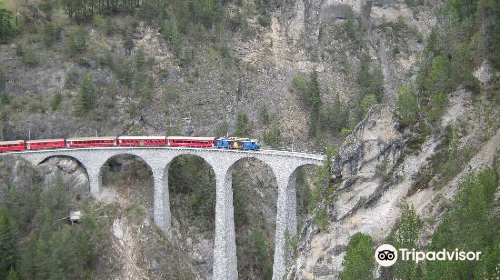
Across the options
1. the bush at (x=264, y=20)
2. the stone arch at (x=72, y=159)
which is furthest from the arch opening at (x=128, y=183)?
the bush at (x=264, y=20)

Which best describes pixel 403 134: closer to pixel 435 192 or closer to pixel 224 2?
pixel 435 192

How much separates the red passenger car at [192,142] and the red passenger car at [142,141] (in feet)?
2.96

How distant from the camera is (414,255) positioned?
88.8 ft

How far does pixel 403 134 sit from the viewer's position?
1454 inches

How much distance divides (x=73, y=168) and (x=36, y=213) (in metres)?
7.61

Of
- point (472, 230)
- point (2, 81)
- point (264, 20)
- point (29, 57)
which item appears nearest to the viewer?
point (472, 230)

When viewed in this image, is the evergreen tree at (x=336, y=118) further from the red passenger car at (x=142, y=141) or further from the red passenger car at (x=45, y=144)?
the red passenger car at (x=45, y=144)

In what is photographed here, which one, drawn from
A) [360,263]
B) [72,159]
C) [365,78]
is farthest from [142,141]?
[365,78]

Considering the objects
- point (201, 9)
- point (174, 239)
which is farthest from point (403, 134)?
point (201, 9)

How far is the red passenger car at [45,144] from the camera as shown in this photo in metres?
57.0

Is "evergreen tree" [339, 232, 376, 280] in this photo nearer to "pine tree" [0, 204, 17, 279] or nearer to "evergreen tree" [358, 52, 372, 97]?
"pine tree" [0, 204, 17, 279]

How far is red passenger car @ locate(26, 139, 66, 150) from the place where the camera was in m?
57.0

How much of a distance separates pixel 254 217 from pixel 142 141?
18659 mm

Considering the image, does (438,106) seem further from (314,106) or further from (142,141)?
(314,106)
